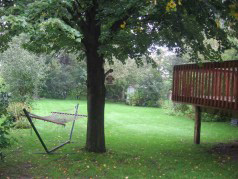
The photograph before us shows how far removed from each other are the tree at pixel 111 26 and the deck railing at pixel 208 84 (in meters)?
0.57

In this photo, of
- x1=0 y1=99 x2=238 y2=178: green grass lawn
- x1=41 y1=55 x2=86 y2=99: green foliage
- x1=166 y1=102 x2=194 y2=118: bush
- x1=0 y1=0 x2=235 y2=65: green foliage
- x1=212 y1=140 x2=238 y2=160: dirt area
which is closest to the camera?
x1=0 y1=0 x2=235 y2=65: green foliage

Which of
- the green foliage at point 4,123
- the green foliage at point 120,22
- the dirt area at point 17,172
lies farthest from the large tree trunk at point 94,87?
the green foliage at point 4,123

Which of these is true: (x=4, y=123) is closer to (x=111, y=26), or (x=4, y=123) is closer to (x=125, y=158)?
(x=125, y=158)

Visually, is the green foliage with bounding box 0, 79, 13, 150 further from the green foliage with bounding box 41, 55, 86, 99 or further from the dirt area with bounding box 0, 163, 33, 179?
the green foliage with bounding box 41, 55, 86, 99

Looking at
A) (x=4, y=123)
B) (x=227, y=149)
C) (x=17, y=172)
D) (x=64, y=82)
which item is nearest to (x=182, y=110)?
(x=227, y=149)

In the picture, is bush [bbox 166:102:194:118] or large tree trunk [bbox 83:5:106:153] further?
bush [bbox 166:102:194:118]

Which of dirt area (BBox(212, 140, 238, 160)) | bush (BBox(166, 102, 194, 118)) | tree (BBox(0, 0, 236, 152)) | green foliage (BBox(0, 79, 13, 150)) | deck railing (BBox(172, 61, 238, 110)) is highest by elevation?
tree (BBox(0, 0, 236, 152))

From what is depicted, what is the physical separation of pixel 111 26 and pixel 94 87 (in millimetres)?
1658

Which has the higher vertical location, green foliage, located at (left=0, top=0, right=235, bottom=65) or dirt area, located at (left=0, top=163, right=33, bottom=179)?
green foliage, located at (left=0, top=0, right=235, bottom=65)

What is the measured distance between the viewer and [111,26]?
7715 mm

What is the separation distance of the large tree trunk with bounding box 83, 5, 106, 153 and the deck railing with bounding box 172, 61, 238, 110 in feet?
9.21

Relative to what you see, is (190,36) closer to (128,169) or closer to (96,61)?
(96,61)

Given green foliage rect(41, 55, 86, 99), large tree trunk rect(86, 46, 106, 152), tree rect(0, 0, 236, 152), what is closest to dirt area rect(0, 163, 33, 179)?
large tree trunk rect(86, 46, 106, 152)

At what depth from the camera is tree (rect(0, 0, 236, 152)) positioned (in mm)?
5512
